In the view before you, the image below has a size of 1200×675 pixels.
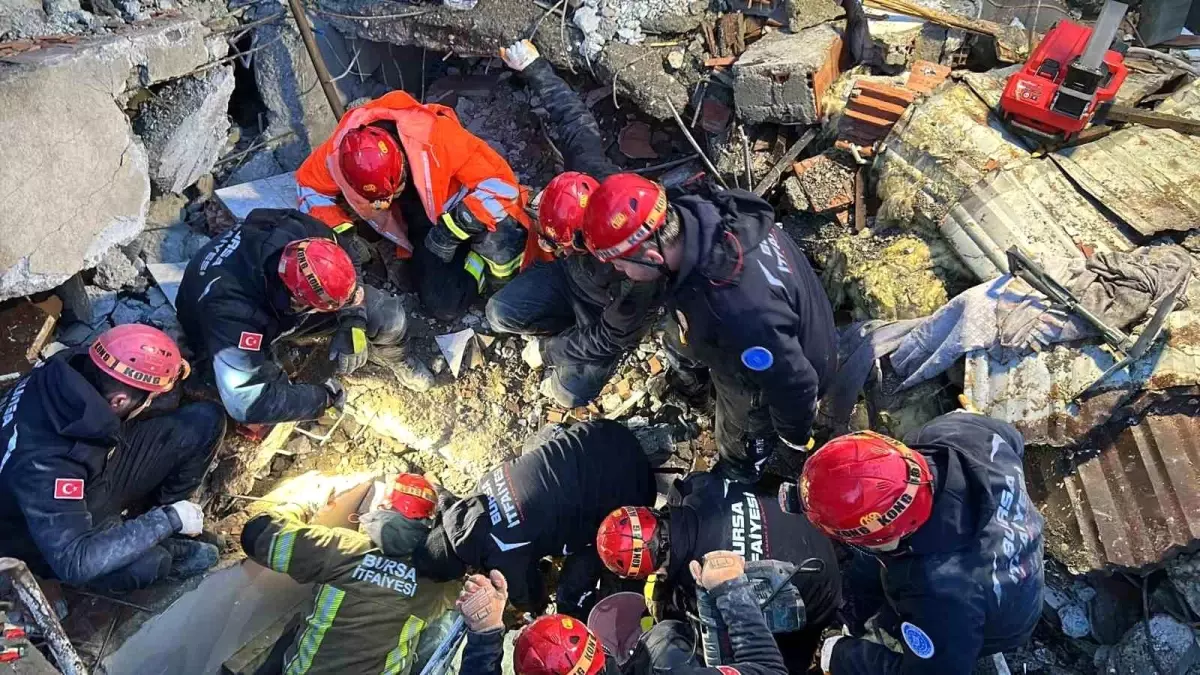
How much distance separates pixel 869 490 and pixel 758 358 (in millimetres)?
916

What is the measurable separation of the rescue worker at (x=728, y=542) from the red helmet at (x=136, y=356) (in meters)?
2.41

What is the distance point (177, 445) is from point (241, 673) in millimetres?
1344

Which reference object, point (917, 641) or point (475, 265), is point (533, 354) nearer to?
point (475, 265)

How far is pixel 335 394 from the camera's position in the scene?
5.29 m

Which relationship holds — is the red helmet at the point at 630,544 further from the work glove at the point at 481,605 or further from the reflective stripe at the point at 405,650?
the reflective stripe at the point at 405,650

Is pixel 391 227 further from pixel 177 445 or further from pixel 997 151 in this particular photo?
pixel 997 151

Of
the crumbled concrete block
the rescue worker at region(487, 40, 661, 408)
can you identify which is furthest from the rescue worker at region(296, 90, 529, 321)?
the crumbled concrete block

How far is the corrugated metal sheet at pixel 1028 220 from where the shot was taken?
172 inches

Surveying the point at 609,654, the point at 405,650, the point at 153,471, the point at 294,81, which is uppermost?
the point at 294,81

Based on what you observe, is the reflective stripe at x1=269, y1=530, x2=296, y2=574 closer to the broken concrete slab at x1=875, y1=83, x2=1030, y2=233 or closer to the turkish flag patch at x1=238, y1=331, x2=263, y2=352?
the turkish flag patch at x1=238, y1=331, x2=263, y2=352

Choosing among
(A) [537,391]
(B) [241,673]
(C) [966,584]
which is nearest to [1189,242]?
(C) [966,584]

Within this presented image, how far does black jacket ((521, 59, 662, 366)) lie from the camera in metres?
4.30

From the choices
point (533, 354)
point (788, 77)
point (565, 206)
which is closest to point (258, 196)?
point (533, 354)

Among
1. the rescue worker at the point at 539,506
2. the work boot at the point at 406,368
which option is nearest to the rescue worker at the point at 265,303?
the work boot at the point at 406,368
